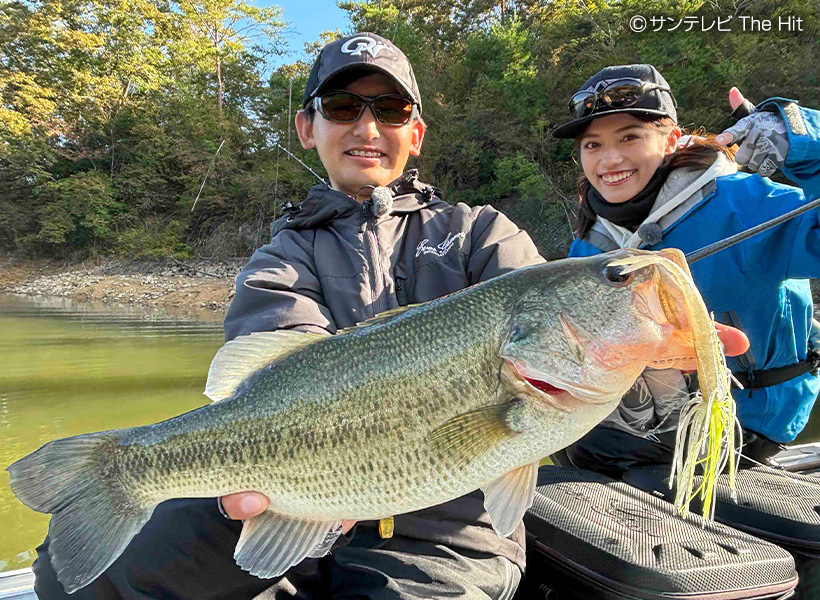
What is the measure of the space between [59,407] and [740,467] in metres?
6.79

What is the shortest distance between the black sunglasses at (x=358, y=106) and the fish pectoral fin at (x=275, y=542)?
1.68 meters

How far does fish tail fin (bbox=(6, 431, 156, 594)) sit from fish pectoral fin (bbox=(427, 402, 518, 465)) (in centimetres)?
96

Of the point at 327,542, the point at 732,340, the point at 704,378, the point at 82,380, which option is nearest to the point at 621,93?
the point at 732,340

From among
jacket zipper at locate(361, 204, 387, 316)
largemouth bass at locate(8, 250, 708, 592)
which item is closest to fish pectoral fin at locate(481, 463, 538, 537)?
largemouth bass at locate(8, 250, 708, 592)

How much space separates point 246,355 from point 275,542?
58 centimetres

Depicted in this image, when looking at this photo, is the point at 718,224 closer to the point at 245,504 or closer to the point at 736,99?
the point at 736,99

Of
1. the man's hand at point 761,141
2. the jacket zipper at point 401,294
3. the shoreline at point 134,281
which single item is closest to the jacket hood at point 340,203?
the jacket zipper at point 401,294

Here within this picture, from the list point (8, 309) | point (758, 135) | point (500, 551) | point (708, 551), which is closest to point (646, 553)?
point (708, 551)

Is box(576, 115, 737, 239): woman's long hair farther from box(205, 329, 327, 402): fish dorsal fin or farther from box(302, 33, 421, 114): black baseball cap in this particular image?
box(205, 329, 327, 402): fish dorsal fin

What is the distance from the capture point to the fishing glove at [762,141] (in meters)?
2.58

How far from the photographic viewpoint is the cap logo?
2.35 meters

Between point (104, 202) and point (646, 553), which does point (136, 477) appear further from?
point (104, 202)

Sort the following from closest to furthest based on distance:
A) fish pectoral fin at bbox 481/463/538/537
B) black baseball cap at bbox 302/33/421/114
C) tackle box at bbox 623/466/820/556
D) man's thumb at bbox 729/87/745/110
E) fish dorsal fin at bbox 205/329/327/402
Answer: fish pectoral fin at bbox 481/463/538/537 < fish dorsal fin at bbox 205/329/327/402 < tackle box at bbox 623/466/820/556 < black baseball cap at bbox 302/33/421/114 < man's thumb at bbox 729/87/745/110

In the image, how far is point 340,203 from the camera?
7.82ft
